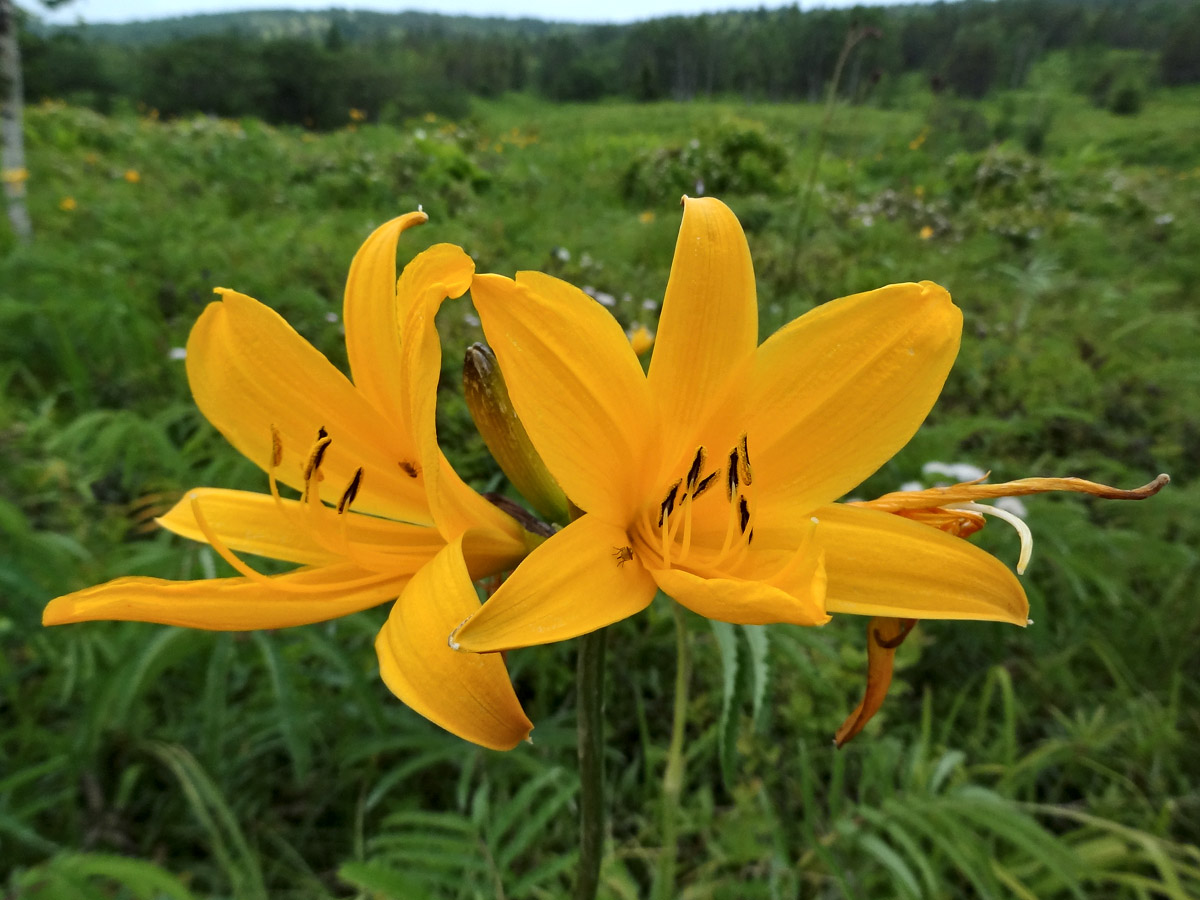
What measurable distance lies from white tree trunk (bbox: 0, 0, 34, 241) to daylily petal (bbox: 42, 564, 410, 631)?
4446 mm

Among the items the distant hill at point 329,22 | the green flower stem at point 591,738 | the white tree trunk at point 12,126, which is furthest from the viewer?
the distant hill at point 329,22

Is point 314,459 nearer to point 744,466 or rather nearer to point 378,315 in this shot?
point 378,315

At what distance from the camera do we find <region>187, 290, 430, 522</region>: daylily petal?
2.55ft

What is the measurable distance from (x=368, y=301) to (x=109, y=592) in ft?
1.20

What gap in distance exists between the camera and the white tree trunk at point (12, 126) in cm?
358

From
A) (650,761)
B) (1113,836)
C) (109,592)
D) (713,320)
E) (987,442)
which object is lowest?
(1113,836)

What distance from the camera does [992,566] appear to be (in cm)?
63

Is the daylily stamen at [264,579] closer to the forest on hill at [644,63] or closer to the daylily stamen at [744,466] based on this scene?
the daylily stamen at [744,466]

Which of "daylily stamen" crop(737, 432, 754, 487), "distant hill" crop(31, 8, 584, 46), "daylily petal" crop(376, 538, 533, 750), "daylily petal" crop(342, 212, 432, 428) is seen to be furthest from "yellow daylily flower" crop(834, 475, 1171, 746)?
"distant hill" crop(31, 8, 584, 46)

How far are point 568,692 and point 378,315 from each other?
1559 millimetres

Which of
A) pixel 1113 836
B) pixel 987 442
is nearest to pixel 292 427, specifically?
pixel 1113 836

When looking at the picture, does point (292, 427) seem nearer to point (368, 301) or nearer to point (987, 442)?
point (368, 301)

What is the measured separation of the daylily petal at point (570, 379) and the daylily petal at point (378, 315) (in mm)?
130

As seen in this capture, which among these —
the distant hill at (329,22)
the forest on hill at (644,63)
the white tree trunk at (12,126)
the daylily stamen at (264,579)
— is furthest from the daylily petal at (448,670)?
the distant hill at (329,22)
